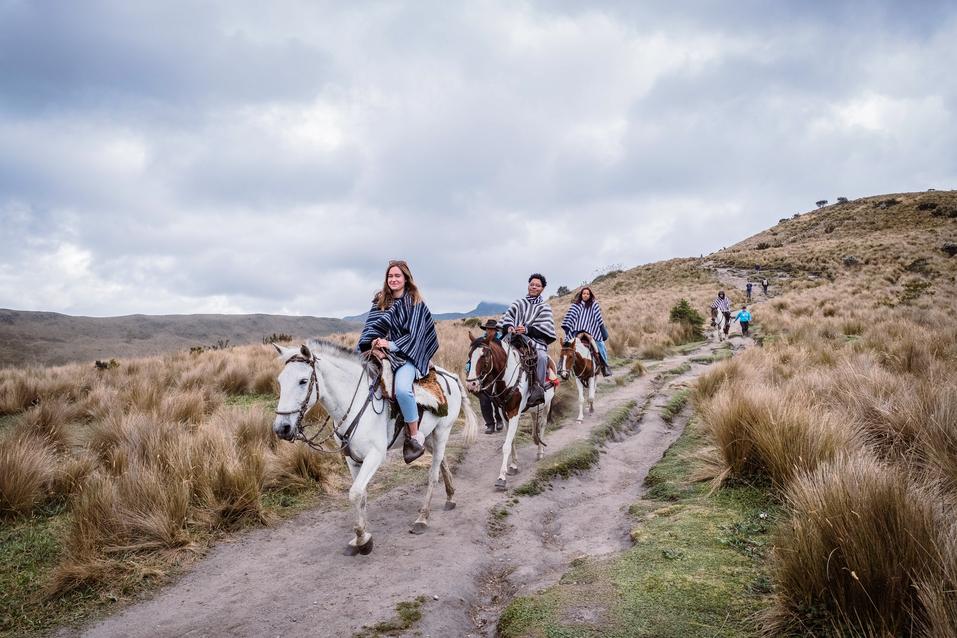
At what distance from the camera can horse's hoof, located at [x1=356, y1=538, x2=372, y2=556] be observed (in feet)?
15.4

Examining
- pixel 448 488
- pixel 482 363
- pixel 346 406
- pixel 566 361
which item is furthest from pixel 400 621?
pixel 566 361

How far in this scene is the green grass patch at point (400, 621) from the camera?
10.8 ft

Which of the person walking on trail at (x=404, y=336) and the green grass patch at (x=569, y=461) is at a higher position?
the person walking on trail at (x=404, y=336)

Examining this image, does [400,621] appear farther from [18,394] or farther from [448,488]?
[18,394]

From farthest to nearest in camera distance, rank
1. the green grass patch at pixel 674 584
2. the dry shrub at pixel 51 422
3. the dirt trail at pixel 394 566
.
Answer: the dry shrub at pixel 51 422, the dirt trail at pixel 394 566, the green grass patch at pixel 674 584

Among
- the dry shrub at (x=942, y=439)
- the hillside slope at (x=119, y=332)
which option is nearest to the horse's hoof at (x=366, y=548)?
the dry shrub at (x=942, y=439)

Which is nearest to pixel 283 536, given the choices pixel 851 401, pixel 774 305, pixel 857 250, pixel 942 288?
pixel 851 401

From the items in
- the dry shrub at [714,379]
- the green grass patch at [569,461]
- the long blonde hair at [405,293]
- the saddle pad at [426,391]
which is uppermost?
the long blonde hair at [405,293]

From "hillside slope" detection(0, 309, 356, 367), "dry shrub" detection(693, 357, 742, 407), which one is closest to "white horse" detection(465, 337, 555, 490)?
"dry shrub" detection(693, 357, 742, 407)

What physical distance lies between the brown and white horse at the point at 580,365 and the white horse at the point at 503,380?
2.97 metres

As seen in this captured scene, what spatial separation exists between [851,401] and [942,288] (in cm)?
2900

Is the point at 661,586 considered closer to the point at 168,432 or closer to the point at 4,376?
the point at 168,432

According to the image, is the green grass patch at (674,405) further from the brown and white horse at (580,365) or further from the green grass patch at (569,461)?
the green grass patch at (569,461)

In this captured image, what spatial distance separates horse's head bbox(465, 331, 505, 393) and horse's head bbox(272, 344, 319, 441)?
2839 mm
